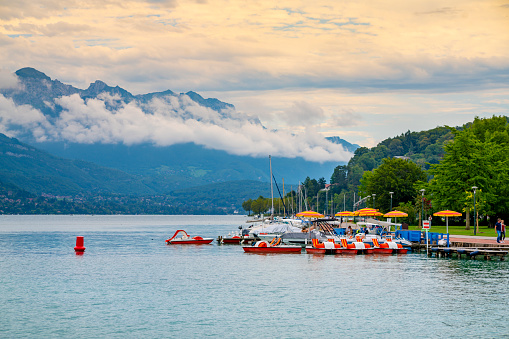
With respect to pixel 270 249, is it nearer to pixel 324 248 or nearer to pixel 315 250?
pixel 315 250

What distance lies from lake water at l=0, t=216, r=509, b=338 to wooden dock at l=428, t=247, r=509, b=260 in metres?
1.10

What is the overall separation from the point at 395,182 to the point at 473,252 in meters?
85.3

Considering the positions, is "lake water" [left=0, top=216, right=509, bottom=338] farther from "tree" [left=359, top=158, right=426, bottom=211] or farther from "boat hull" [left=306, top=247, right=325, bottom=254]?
"tree" [left=359, top=158, right=426, bottom=211]

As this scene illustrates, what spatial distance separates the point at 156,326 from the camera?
3628cm

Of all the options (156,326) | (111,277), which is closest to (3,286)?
(111,277)

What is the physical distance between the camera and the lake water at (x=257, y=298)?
35594 millimetres

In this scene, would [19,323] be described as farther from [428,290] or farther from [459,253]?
[459,253]

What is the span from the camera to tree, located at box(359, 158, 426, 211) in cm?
15312

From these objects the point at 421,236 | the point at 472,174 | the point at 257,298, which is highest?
the point at 472,174

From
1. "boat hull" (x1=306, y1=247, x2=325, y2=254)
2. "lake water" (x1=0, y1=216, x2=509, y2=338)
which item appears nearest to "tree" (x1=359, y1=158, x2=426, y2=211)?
"boat hull" (x1=306, y1=247, x2=325, y2=254)

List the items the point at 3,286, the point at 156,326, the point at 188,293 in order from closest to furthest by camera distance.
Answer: the point at 156,326
the point at 188,293
the point at 3,286

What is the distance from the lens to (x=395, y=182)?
153250 millimetres

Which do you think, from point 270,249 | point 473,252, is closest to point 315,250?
point 270,249

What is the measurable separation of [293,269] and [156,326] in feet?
102
